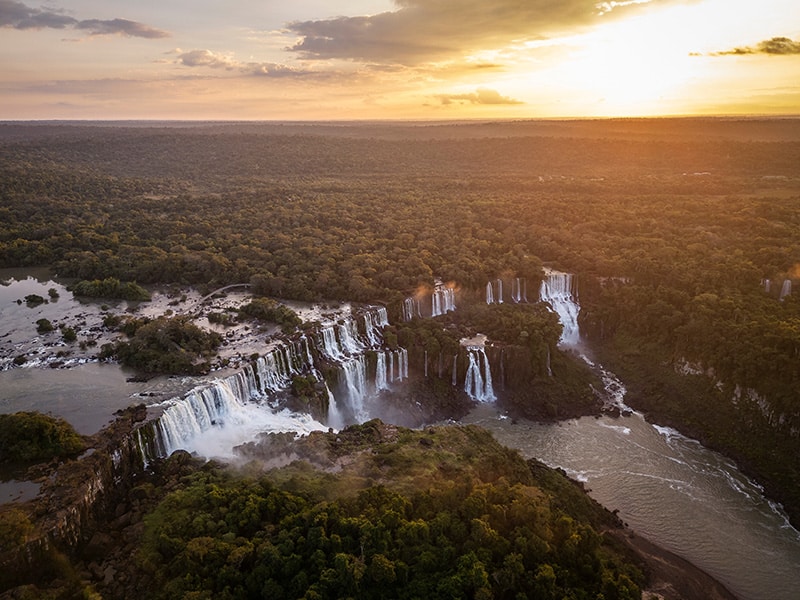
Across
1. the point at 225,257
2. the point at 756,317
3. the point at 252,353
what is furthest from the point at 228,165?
the point at 756,317

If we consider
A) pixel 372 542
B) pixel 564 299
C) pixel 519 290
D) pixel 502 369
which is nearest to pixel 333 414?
pixel 502 369

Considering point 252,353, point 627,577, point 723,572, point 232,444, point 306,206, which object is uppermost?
point 306,206

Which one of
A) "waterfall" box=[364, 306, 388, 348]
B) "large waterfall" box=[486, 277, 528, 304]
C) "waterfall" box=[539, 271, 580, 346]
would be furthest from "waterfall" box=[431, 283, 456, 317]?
"waterfall" box=[539, 271, 580, 346]

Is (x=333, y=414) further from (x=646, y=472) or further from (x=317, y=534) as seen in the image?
(x=646, y=472)

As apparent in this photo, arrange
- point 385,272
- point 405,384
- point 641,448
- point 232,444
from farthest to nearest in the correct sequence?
point 385,272 < point 405,384 < point 641,448 < point 232,444

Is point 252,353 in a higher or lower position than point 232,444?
higher

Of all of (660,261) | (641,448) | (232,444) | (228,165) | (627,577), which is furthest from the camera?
(228,165)

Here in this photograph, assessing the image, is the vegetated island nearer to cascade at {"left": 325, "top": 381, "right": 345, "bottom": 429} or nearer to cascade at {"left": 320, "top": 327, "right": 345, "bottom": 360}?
cascade at {"left": 325, "top": 381, "right": 345, "bottom": 429}

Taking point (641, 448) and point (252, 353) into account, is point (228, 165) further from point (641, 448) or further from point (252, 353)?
point (641, 448)
